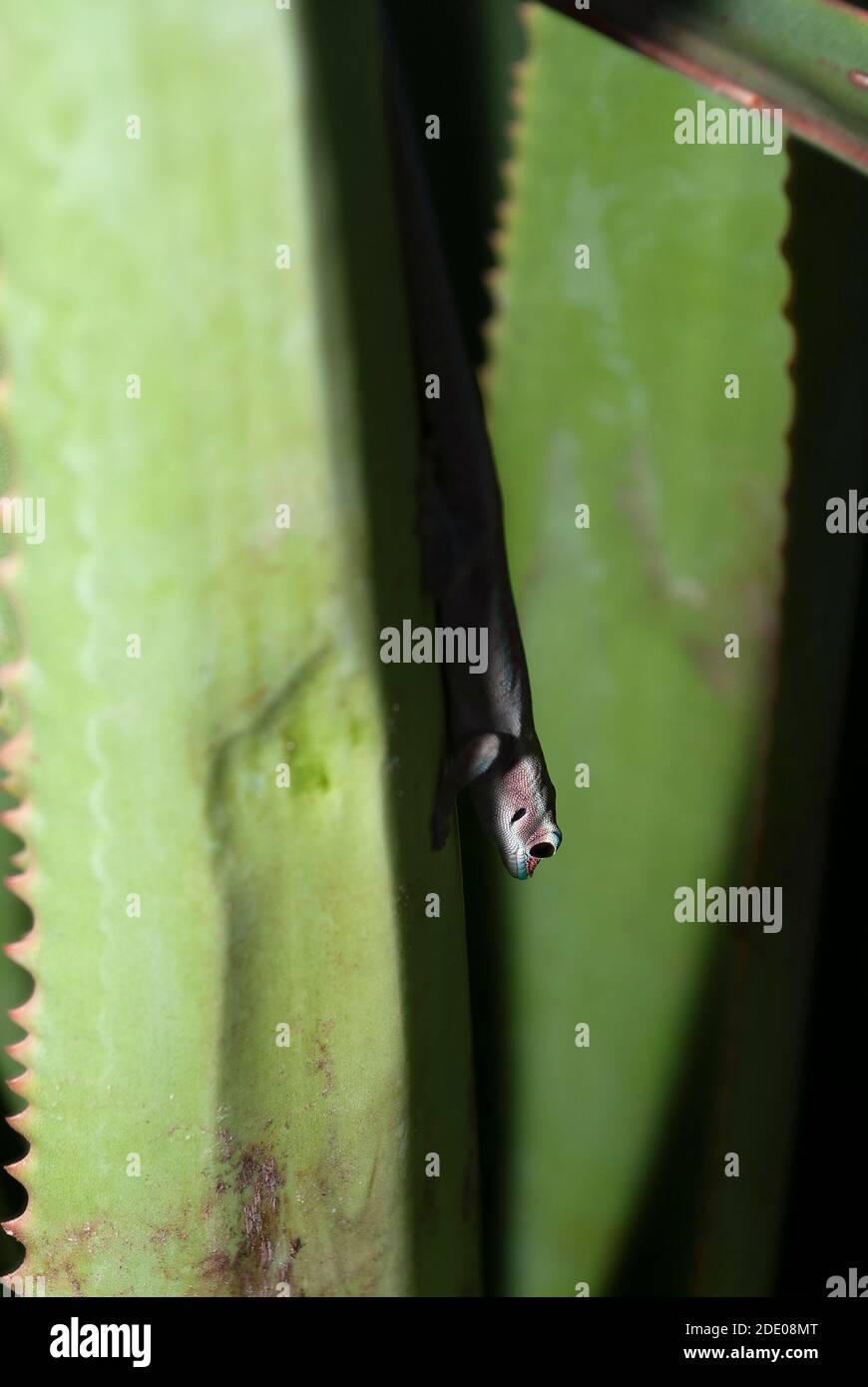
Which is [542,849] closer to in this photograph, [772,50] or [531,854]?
[531,854]

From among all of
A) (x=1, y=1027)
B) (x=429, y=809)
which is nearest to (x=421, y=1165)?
(x=429, y=809)

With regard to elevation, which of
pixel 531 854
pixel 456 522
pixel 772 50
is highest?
pixel 772 50

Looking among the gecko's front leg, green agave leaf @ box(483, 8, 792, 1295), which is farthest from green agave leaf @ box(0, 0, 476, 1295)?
green agave leaf @ box(483, 8, 792, 1295)

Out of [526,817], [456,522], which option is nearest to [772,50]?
[456,522]

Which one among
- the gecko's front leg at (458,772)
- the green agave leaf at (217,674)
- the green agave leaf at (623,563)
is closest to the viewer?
the green agave leaf at (217,674)

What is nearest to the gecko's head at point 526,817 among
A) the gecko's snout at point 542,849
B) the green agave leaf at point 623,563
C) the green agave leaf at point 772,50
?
the gecko's snout at point 542,849

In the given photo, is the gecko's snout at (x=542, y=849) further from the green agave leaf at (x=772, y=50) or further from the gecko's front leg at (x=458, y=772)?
the green agave leaf at (x=772, y=50)

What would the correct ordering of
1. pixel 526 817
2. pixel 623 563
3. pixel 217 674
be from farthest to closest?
pixel 623 563
pixel 526 817
pixel 217 674
